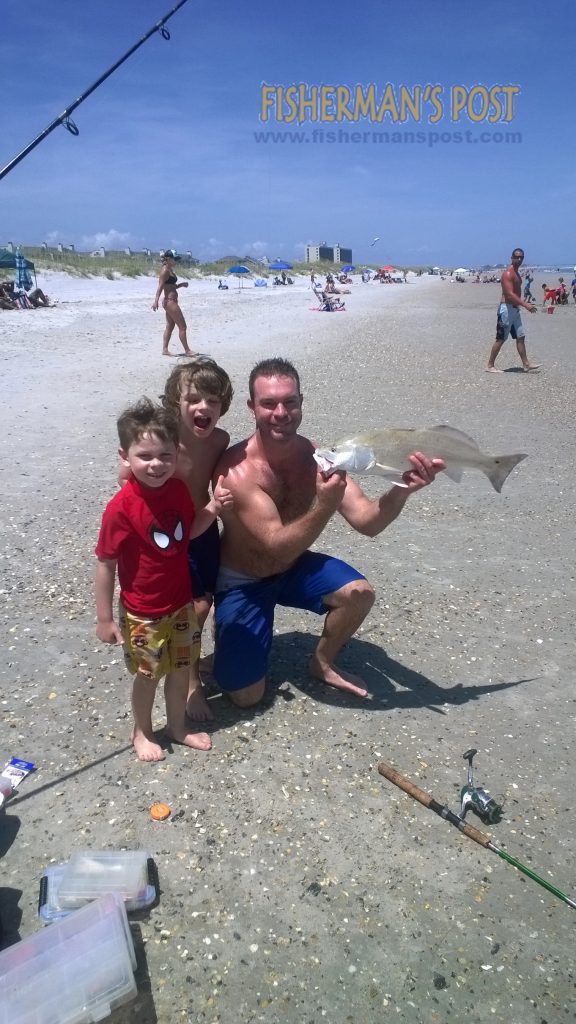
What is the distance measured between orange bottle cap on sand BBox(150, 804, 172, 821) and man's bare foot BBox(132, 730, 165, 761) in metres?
0.30

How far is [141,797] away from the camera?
3.07m

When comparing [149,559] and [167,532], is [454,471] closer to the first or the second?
[167,532]

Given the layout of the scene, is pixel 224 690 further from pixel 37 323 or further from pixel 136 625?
pixel 37 323

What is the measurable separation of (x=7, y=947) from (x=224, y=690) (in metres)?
1.66

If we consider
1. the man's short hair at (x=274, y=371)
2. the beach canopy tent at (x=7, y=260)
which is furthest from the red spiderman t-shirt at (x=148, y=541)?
the beach canopy tent at (x=7, y=260)

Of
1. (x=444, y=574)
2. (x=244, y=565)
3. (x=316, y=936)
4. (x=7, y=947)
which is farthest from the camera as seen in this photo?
(x=444, y=574)

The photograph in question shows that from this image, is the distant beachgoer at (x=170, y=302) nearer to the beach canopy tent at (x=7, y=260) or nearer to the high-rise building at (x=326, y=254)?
the beach canopy tent at (x=7, y=260)

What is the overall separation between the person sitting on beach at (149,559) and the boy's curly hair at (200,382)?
40 centimetres

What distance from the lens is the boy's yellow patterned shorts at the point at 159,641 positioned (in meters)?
3.11

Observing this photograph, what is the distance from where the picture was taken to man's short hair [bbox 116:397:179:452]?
9.52 ft

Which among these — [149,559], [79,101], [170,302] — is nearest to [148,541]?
[149,559]

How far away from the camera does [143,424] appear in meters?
2.92

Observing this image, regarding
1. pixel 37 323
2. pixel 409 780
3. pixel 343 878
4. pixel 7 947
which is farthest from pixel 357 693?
pixel 37 323

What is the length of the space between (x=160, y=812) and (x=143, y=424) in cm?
165
